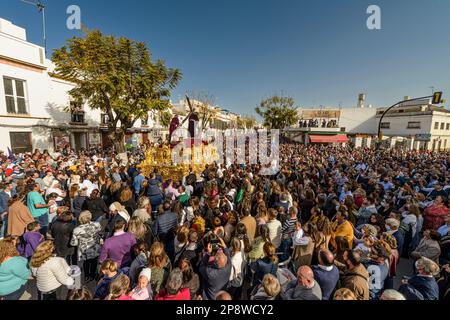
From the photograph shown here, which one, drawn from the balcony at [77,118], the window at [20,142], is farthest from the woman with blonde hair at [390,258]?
A: the balcony at [77,118]

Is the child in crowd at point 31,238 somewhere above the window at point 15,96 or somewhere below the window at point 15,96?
below

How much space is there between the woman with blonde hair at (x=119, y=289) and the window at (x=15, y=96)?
17458 millimetres

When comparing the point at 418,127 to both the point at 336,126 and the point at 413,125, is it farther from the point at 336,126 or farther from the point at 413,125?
the point at 336,126

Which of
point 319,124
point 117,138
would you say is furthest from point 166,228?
point 319,124

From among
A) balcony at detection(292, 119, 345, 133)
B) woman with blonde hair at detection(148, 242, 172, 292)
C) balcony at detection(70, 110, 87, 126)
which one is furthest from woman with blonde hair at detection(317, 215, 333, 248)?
balcony at detection(292, 119, 345, 133)

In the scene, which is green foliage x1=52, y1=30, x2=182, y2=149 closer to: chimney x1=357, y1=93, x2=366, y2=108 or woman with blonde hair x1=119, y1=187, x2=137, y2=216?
woman with blonde hair x1=119, y1=187, x2=137, y2=216

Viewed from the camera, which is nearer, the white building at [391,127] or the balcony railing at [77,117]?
the balcony railing at [77,117]

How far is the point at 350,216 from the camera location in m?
5.10

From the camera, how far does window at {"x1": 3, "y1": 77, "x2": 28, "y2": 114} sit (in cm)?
1334

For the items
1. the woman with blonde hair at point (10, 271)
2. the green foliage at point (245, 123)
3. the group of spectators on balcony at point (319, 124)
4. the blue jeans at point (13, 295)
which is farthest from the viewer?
the green foliage at point (245, 123)

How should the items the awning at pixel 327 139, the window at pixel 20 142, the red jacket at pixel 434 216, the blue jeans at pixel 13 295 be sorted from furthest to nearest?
the awning at pixel 327 139
the window at pixel 20 142
the red jacket at pixel 434 216
the blue jeans at pixel 13 295

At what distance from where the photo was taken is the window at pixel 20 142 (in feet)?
45.4

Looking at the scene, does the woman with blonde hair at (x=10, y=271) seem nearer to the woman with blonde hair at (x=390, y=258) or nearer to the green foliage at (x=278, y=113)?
the woman with blonde hair at (x=390, y=258)
